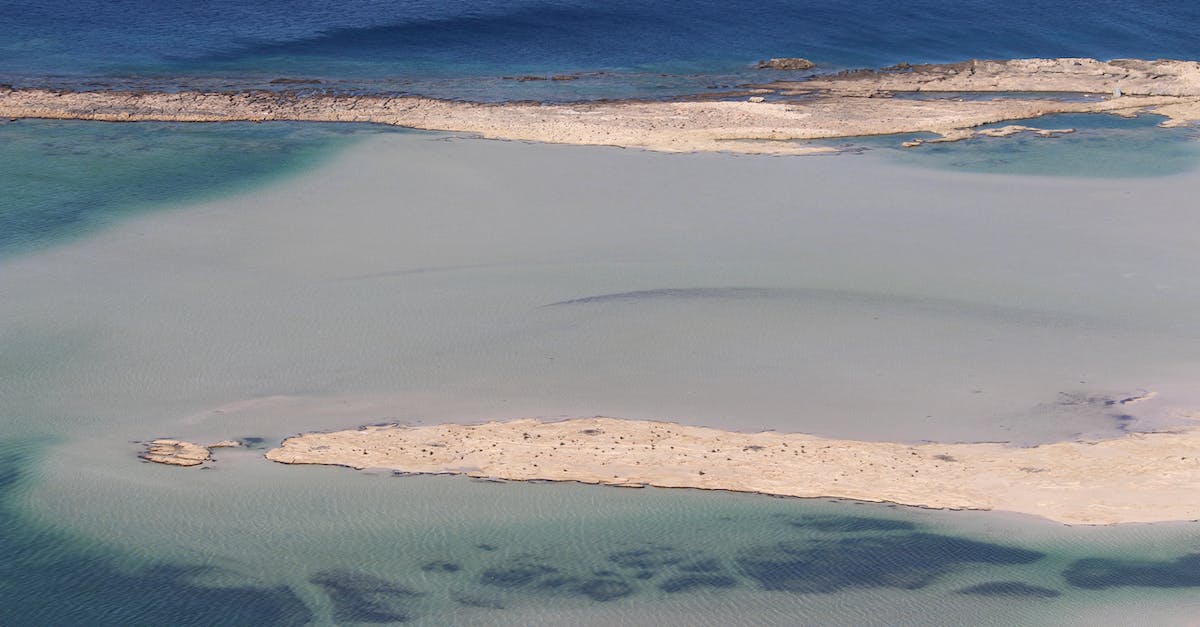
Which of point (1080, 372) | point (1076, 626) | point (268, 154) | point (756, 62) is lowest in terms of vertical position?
point (1076, 626)

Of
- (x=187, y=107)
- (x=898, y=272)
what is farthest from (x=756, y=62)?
(x=898, y=272)

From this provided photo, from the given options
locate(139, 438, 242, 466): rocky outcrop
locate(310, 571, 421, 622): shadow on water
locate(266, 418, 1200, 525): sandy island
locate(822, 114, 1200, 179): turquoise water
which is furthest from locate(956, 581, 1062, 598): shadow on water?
locate(822, 114, 1200, 179): turquoise water

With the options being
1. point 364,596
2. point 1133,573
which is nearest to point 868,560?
point 1133,573

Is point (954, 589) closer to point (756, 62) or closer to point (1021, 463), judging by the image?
point (1021, 463)

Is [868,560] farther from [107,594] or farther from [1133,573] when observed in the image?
[107,594]

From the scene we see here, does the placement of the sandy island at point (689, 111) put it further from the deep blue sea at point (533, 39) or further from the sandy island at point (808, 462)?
the sandy island at point (808, 462)

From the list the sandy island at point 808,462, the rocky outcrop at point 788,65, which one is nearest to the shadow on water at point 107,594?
the sandy island at point 808,462
